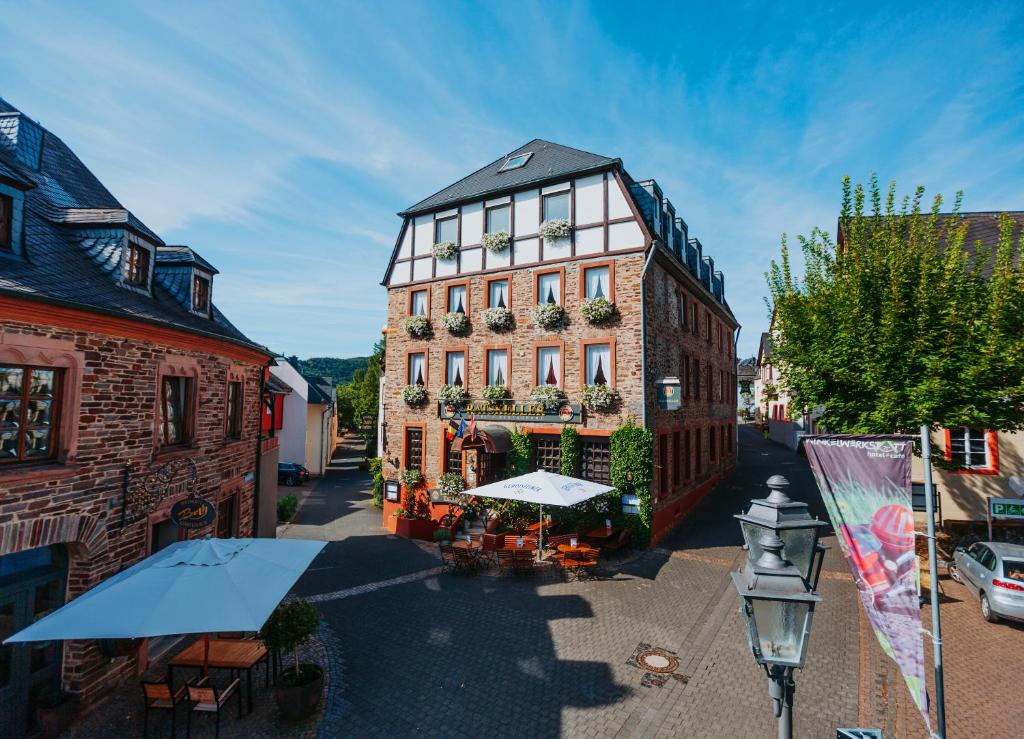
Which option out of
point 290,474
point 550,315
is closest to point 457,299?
point 550,315

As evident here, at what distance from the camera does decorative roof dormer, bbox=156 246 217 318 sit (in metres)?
11.3

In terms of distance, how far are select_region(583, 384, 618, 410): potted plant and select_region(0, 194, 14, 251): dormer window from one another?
44.9 ft

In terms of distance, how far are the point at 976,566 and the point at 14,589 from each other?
18647mm

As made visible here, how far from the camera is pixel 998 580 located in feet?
35.2

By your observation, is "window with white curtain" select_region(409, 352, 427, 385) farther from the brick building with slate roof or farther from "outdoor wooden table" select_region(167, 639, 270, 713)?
"outdoor wooden table" select_region(167, 639, 270, 713)

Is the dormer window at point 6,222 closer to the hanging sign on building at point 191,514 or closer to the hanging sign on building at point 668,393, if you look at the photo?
the hanging sign on building at point 191,514

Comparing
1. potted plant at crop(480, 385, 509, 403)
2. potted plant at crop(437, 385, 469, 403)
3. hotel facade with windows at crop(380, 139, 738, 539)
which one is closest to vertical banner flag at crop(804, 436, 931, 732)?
hotel facade with windows at crop(380, 139, 738, 539)

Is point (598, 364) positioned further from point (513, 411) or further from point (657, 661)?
point (657, 661)

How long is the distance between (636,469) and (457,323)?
8441 millimetres

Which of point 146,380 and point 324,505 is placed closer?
point 146,380

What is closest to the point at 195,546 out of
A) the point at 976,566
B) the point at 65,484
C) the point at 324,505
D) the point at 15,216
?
the point at 65,484

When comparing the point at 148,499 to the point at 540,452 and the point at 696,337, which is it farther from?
the point at 696,337

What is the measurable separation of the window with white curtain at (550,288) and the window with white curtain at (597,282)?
100 centimetres

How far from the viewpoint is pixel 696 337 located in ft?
73.3
